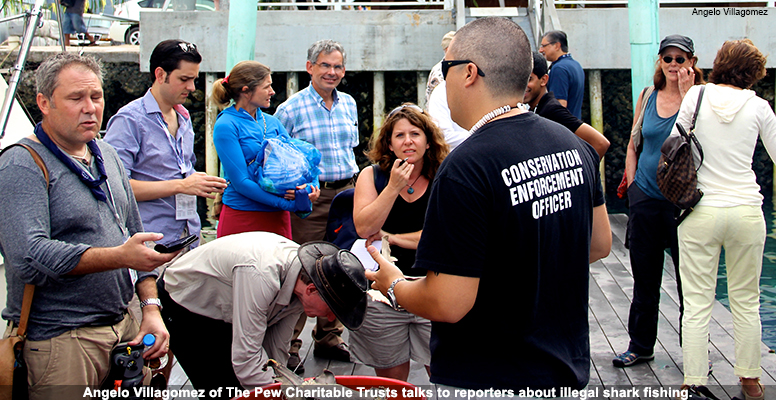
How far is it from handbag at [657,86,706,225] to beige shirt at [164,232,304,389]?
2076 mm

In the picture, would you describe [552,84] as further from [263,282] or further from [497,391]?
[497,391]

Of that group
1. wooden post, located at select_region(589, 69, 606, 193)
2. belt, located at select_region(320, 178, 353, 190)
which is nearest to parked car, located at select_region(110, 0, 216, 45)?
wooden post, located at select_region(589, 69, 606, 193)

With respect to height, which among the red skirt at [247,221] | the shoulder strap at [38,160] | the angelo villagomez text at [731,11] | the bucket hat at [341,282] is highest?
the angelo villagomez text at [731,11]

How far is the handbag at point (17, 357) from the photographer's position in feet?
7.42

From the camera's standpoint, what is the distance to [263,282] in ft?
9.43

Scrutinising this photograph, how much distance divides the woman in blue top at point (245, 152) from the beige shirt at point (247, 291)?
0.84 metres

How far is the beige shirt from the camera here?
2.87 meters

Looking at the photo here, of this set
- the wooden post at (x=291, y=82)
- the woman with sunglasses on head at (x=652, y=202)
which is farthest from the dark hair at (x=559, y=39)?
the wooden post at (x=291, y=82)

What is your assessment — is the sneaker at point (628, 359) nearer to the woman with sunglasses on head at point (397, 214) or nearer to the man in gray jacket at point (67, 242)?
the woman with sunglasses on head at point (397, 214)

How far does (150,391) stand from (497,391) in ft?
4.97

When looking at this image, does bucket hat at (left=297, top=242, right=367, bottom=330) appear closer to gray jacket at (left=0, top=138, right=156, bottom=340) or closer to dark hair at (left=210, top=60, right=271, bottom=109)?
gray jacket at (left=0, top=138, right=156, bottom=340)

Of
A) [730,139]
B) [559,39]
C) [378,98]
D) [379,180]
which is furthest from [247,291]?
[378,98]

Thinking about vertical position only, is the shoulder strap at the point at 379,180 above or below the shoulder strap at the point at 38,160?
below

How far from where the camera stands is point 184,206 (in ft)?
11.7
